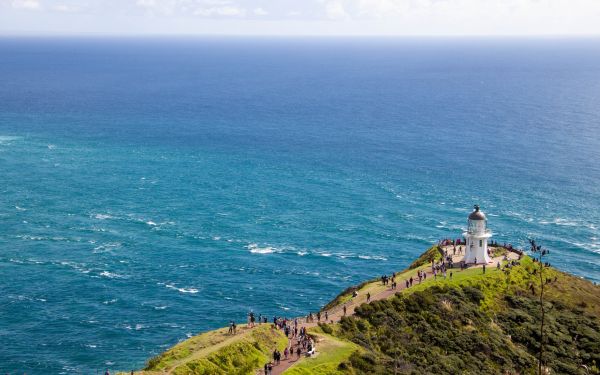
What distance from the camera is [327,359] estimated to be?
177 ft

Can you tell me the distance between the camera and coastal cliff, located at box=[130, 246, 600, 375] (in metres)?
53.2

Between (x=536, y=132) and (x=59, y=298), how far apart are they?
429 feet

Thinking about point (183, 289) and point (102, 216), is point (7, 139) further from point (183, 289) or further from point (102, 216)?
point (183, 289)

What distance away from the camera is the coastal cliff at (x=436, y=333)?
53.2m

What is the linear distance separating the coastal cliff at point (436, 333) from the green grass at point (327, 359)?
0.08 meters

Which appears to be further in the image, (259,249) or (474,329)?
(259,249)

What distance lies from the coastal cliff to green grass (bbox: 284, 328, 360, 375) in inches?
3.1

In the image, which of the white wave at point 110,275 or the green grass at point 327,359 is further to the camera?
the white wave at point 110,275

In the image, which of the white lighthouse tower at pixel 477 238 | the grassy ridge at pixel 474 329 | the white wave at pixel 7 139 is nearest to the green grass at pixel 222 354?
the grassy ridge at pixel 474 329

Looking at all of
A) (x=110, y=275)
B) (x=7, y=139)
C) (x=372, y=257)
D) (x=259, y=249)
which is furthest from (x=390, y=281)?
(x=7, y=139)

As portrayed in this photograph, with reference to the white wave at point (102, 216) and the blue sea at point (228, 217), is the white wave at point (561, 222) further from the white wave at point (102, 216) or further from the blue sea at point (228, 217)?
the white wave at point (102, 216)

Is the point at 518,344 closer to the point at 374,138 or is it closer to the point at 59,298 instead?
the point at 59,298

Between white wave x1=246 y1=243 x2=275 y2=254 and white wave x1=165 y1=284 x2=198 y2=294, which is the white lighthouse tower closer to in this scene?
white wave x1=246 y1=243 x2=275 y2=254

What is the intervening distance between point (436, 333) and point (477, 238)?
20.3 meters
